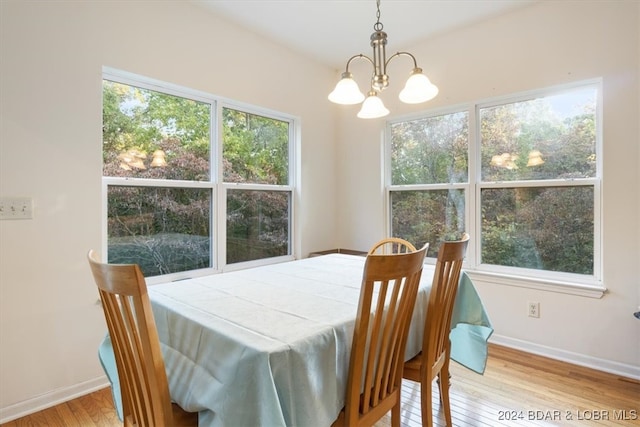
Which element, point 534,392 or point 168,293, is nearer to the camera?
point 168,293

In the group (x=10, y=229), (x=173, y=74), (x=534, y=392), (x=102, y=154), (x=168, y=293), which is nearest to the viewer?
(x=168, y=293)

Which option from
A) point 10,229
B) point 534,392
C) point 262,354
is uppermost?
point 10,229

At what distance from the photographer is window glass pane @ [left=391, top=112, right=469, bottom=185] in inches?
115

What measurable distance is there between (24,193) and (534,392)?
316 centimetres

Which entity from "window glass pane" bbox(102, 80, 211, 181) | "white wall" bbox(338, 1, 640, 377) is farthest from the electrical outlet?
"window glass pane" bbox(102, 80, 211, 181)

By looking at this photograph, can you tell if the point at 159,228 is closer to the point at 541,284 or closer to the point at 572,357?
the point at 541,284

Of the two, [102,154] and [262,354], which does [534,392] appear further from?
[102,154]

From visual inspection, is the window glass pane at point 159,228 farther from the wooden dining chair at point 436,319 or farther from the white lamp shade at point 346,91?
the wooden dining chair at point 436,319

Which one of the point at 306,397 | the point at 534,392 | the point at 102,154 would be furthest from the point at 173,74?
the point at 534,392

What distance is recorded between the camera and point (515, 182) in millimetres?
2637

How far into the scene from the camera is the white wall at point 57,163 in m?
1.77

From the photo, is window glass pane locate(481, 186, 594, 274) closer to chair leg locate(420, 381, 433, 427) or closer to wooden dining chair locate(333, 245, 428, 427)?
chair leg locate(420, 381, 433, 427)

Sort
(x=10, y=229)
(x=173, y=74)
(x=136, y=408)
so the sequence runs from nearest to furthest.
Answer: (x=136, y=408)
(x=10, y=229)
(x=173, y=74)

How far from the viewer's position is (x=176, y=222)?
8.20ft
